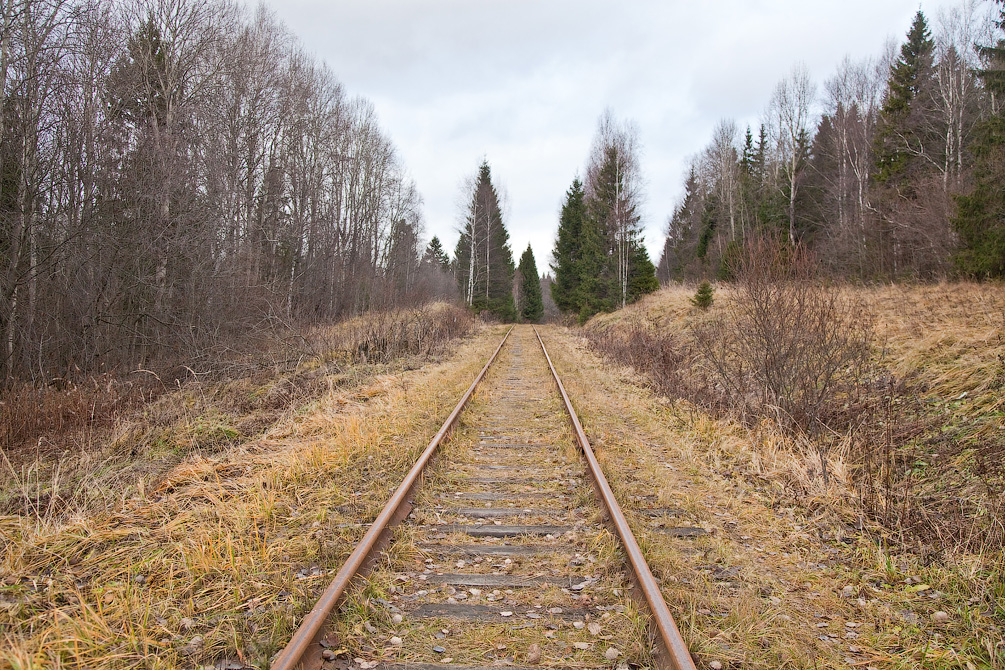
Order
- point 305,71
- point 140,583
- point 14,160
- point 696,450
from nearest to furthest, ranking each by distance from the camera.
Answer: point 140,583, point 696,450, point 14,160, point 305,71

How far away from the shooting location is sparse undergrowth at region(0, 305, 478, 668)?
279 cm

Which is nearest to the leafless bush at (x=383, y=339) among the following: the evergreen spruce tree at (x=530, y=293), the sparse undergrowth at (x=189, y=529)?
the sparse undergrowth at (x=189, y=529)

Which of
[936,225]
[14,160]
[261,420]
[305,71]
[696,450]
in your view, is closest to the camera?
[696,450]

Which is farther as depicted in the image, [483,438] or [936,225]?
[936,225]

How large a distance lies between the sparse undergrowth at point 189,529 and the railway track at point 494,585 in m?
0.31

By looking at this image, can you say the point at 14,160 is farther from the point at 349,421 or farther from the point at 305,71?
the point at 305,71

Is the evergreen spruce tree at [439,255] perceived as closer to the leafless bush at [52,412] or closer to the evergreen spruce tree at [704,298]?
the evergreen spruce tree at [704,298]

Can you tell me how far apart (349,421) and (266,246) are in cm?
1624

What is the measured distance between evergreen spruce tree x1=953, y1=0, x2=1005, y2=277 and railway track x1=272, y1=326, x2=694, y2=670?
11284 millimetres

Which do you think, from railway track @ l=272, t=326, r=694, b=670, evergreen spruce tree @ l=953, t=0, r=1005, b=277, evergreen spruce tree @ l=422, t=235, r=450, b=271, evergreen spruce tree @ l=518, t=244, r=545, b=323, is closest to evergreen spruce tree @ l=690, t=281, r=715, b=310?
evergreen spruce tree @ l=953, t=0, r=1005, b=277

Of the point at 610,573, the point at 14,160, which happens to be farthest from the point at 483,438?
the point at 14,160

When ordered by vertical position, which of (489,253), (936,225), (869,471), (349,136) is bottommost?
(869,471)

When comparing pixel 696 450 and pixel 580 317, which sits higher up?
pixel 580 317

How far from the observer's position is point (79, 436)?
738 centimetres
